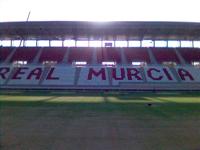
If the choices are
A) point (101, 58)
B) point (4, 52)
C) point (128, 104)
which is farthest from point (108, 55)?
point (128, 104)

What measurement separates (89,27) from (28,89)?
12340 millimetres

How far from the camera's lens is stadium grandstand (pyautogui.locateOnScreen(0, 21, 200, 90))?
60.7 m

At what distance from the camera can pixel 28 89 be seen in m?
59.2

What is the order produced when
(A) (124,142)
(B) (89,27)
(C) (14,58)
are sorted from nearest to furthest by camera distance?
(A) (124,142) < (B) (89,27) < (C) (14,58)

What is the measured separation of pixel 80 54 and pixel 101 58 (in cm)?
341

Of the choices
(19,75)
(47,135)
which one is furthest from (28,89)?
(47,135)

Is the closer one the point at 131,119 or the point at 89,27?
the point at 131,119

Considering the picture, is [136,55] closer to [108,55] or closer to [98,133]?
[108,55]

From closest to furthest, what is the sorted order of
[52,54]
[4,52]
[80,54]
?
[80,54]
[52,54]
[4,52]

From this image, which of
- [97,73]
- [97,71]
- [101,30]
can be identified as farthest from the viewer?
[101,30]

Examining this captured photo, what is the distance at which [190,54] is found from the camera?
70062 millimetres

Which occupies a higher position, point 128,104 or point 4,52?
point 4,52

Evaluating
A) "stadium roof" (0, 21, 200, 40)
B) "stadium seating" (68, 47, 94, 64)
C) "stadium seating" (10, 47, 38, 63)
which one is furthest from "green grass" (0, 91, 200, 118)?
"stadium seating" (10, 47, 38, 63)

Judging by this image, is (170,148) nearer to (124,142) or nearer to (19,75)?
(124,142)
